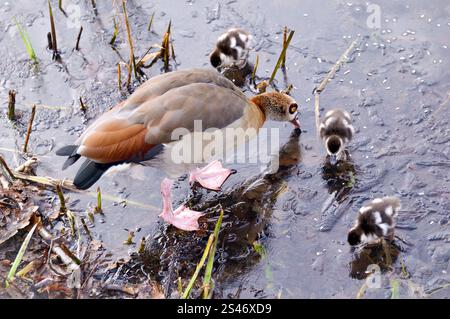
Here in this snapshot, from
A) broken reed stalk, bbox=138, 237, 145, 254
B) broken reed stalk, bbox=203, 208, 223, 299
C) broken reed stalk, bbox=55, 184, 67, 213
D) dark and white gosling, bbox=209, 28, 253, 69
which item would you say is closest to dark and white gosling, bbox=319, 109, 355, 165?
dark and white gosling, bbox=209, 28, 253, 69

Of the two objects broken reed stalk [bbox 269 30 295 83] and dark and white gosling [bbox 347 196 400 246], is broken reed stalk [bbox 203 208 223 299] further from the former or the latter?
broken reed stalk [bbox 269 30 295 83]

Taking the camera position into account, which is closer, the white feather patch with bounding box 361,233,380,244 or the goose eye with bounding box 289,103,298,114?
the white feather patch with bounding box 361,233,380,244

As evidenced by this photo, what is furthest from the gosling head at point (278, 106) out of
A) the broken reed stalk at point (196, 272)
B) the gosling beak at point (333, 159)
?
the broken reed stalk at point (196, 272)

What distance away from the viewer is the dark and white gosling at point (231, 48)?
16.3ft

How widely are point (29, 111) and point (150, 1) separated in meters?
1.50

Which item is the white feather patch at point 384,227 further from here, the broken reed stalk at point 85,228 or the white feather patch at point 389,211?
the broken reed stalk at point 85,228

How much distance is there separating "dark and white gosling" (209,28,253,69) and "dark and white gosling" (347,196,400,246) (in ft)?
5.47

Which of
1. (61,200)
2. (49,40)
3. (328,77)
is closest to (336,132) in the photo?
(328,77)

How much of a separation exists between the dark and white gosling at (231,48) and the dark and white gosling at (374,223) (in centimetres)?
167

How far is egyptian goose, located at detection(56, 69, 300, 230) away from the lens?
3.88 metres

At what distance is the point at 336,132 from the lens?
4.28m

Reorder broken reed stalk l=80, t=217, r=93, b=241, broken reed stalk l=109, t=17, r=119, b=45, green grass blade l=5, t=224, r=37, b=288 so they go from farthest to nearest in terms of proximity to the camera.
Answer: broken reed stalk l=109, t=17, r=119, b=45
broken reed stalk l=80, t=217, r=93, b=241
green grass blade l=5, t=224, r=37, b=288

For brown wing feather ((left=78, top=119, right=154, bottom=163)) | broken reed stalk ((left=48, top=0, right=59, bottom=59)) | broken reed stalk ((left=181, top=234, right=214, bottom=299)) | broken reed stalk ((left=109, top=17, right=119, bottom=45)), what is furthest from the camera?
broken reed stalk ((left=109, top=17, right=119, bottom=45))
